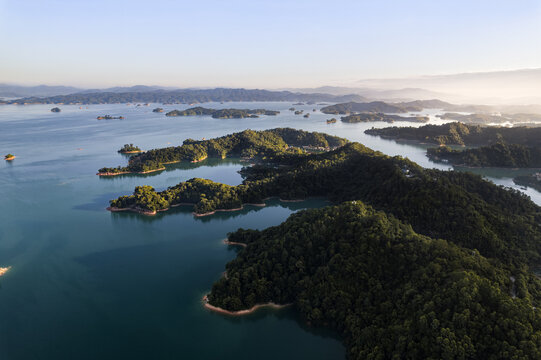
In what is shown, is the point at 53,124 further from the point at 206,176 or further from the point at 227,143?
the point at 206,176

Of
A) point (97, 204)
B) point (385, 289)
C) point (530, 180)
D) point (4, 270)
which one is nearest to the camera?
point (385, 289)

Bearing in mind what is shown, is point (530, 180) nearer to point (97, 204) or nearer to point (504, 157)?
point (504, 157)

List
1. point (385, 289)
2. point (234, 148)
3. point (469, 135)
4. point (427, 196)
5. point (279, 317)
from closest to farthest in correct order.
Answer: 1. point (385, 289)
2. point (279, 317)
3. point (427, 196)
4. point (234, 148)
5. point (469, 135)

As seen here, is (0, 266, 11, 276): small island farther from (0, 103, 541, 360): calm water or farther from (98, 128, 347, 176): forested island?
(98, 128, 347, 176): forested island

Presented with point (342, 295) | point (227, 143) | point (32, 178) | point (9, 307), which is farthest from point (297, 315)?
point (227, 143)

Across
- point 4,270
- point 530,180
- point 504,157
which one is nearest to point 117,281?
point 4,270

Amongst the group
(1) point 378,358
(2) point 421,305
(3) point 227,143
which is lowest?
(1) point 378,358
